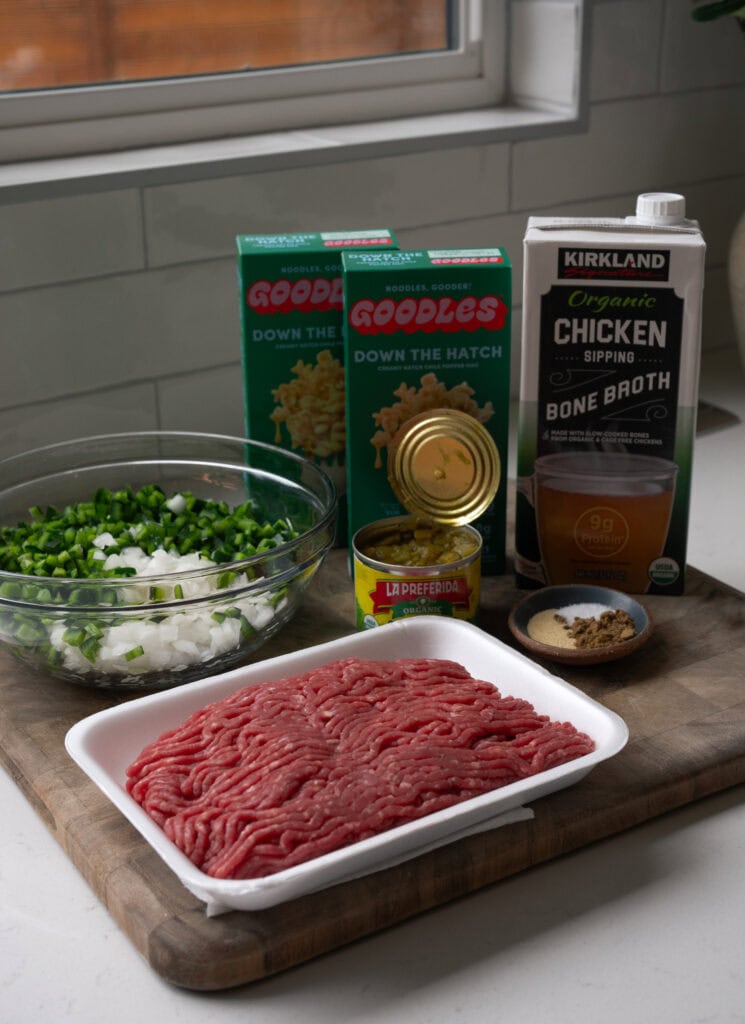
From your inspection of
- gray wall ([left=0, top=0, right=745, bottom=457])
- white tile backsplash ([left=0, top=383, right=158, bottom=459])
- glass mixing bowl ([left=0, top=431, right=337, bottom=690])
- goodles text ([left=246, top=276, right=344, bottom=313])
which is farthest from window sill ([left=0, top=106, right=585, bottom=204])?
glass mixing bowl ([left=0, top=431, right=337, bottom=690])

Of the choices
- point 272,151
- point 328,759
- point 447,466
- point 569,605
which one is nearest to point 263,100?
point 272,151

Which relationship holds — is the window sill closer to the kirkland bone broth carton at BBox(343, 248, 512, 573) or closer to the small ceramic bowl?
the kirkland bone broth carton at BBox(343, 248, 512, 573)

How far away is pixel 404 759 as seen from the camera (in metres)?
0.99

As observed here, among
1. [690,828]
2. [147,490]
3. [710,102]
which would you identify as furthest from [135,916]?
[710,102]

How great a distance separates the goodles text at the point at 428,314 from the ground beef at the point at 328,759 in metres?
0.36

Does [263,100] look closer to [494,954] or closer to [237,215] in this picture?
[237,215]

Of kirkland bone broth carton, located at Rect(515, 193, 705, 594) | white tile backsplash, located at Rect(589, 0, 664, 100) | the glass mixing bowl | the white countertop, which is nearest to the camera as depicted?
the white countertop

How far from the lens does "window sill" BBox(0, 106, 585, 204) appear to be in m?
1.59

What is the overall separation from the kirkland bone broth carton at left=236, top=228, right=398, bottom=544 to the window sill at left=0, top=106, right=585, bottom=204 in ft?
1.04

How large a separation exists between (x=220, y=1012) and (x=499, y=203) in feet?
4.27

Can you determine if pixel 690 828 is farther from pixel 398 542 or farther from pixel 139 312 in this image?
pixel 139 312

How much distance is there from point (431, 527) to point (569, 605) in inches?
6.2

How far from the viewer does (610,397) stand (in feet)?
4.23

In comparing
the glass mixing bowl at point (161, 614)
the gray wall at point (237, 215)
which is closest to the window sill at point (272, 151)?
the gray wall at point (237, 215)
